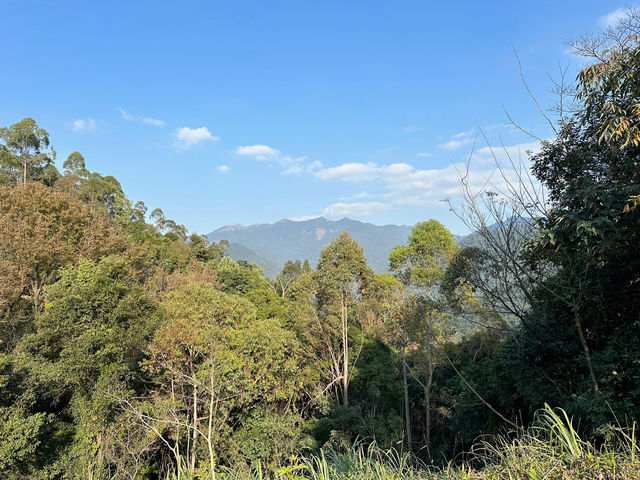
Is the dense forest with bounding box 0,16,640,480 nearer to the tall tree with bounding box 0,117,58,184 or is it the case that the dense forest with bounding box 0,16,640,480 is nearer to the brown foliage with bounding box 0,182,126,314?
the brown foliage with bounding box 0,182,126,314

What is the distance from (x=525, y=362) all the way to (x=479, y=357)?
9.53 m

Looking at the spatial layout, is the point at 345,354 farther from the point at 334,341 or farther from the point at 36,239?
the point at 36,239

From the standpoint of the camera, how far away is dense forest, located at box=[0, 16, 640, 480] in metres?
4.21

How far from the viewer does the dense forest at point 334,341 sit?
13.8 feet

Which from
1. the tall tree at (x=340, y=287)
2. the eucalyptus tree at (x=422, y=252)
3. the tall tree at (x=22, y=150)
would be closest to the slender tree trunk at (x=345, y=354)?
the tall tree at (x=340, y=287)

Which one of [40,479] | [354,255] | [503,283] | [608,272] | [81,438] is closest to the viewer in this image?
[608,272]

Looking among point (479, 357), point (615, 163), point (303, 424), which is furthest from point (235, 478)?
point (479, 357)

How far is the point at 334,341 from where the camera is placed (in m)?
14.7

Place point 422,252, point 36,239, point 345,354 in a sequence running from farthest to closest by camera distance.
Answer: point 422,252, point 345,354, point 36,239

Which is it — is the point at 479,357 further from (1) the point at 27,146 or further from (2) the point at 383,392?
(1) the point at 27,146

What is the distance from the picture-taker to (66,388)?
9.02 m

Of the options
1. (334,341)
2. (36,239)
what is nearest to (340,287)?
(334,341)

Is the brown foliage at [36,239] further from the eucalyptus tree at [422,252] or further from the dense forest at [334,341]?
the eucalyptus tree at [422,252]

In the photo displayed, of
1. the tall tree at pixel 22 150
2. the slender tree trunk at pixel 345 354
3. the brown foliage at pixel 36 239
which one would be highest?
the tall tree at pixel 22 150
